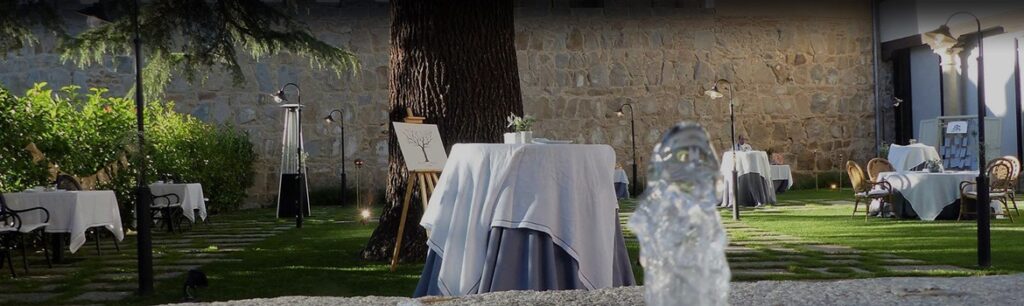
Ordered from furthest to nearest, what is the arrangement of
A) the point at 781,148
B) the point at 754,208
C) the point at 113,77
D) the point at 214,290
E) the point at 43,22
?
the point at 781,148
the point at 113,77
the point at 754,208
the point at 43,22
the point at 214,290

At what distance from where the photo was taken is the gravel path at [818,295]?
2.78 meters

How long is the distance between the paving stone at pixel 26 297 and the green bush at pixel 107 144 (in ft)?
2.94

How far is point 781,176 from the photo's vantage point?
14.7m

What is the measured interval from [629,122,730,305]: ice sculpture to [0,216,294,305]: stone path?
12.1 ft

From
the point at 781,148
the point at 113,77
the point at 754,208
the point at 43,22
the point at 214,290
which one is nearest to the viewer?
the point at 214,290

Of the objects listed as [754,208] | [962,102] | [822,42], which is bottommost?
[754,208]

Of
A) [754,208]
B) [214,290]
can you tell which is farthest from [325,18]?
[214,290]

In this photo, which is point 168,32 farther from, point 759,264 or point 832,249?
point 832,249

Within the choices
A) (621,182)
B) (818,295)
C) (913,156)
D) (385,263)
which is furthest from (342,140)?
(818,295)

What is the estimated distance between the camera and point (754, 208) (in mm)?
12203

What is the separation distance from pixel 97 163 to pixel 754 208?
694 cm

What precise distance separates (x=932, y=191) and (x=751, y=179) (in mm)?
3199

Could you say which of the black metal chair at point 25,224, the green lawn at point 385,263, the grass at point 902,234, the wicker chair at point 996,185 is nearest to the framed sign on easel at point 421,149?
the green lawn at point 385,263

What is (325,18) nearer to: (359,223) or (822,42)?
(359,223)
